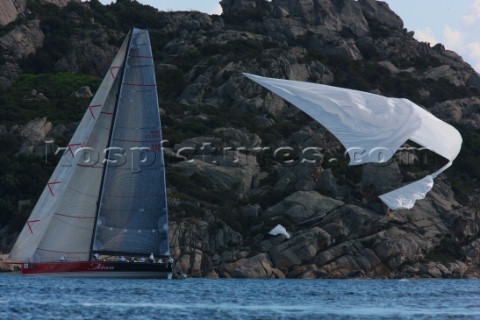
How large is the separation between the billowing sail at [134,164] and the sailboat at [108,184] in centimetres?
4

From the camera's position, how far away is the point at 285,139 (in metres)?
81.8

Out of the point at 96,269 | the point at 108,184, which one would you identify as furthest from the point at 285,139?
the point at 96,269

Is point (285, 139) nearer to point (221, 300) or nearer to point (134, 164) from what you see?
point (134, 164)

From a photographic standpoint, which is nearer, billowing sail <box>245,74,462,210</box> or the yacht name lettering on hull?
billowing sail <box>245,74,462,210</box>

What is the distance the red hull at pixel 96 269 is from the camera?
1754 inches

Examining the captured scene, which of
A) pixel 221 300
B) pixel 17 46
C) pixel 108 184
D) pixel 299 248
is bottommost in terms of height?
pixel 221 300

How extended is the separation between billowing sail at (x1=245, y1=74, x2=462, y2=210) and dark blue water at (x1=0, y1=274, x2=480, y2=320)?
6.84 meters

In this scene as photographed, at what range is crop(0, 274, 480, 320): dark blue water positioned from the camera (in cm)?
3175

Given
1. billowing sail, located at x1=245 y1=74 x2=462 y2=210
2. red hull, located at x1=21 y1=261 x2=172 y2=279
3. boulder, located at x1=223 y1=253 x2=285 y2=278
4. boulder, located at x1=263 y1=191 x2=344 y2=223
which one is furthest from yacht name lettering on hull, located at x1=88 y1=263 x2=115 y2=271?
boulder, located at x1=263 y1=191 x2=344 y2=223

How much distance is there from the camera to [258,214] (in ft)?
221

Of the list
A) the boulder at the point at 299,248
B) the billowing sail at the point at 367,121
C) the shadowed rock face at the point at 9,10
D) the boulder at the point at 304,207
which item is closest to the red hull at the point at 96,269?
the boulder at the point at 299,248

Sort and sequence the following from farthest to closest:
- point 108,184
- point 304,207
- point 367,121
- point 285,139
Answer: point 285,139 → point 304,207 → point 108,184 → point 367,121

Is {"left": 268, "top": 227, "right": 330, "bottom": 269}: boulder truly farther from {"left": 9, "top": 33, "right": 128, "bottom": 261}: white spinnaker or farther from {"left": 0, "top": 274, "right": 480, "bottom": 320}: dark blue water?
{"left": 9, "top": 33, "right": 128, "bottom": 261}: white spinnaker

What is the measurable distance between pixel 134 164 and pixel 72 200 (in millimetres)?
2916
